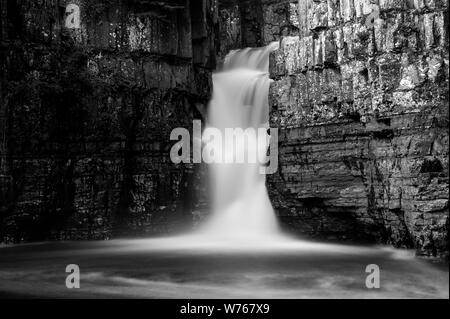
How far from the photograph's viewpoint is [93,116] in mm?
19344

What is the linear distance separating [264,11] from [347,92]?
14.8 m

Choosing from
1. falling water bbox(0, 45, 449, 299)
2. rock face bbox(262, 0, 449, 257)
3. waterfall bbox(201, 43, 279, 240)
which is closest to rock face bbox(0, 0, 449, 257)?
rock face bbox(262, 0, 449, 257)

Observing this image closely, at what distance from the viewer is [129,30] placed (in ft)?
67.1

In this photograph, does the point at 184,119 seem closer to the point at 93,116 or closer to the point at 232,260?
the point at 93,116

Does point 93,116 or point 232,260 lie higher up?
point 93,116

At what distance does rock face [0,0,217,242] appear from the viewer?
18.2 m

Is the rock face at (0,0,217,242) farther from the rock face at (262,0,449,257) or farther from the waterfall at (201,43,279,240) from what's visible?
the rock face at (262,0,449,257)

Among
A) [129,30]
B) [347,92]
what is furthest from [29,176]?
[347,92]

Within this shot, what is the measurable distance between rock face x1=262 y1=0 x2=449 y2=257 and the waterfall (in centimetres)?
95

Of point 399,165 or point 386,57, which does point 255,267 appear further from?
point 386,57

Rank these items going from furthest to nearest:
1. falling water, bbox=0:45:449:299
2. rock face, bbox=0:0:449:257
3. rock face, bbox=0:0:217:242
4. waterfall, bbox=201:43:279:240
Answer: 1. waterfall, bbox=201:43:279:240
2. rock face, bbox=0:0:217:242
3. rock face, bbox=0:0:449:257
4. falling water, bbox=0:45:449:299

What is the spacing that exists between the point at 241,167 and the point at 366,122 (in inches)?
221

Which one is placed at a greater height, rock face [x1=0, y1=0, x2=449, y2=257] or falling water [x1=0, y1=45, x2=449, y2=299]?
rock face [x1=0, y1=0, x2=449, y2=257]

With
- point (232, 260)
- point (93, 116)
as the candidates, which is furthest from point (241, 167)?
point (232, 260)
